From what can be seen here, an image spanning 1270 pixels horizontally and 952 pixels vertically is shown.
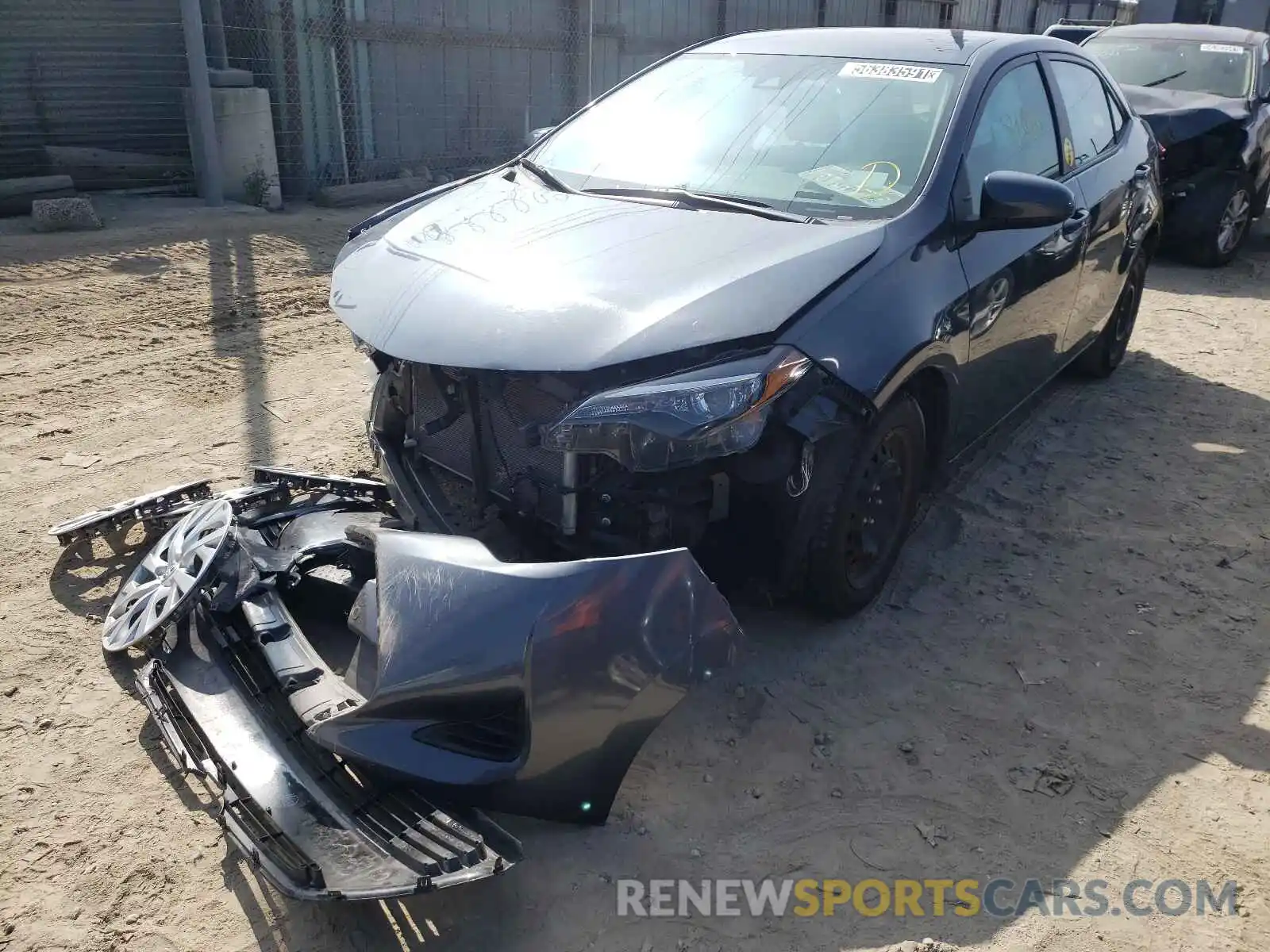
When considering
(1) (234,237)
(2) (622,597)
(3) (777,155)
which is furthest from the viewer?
(1) (234,237)

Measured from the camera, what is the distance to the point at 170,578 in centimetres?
298

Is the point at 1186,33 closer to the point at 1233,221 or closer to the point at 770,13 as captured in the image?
the point at 1233,221

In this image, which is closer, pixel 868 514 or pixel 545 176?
pixel 868 514

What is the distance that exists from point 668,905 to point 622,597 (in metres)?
0.75

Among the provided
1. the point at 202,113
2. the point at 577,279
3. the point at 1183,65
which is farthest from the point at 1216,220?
the point at 202,113

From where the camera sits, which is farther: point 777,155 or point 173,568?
point 777,155

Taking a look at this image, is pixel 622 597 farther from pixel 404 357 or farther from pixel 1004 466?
pixel 1004 466

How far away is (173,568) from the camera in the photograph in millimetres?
3020

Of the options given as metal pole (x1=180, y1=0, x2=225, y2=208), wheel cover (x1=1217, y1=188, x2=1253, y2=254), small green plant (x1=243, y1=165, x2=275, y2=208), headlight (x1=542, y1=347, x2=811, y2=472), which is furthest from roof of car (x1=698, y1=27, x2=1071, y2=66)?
small green plant (x1=243, y1=165, x2=275, y2=208)

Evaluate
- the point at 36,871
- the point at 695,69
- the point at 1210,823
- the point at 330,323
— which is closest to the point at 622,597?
the point at 36,871

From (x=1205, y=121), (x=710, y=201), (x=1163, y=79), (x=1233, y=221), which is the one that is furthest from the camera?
(x=1163, y=79)

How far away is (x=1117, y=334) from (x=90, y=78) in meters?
8.75

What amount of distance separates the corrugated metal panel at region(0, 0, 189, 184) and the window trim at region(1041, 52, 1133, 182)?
8.00 m

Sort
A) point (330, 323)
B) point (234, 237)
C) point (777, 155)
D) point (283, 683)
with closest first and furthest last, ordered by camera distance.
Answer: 1. point (283, 683)
2. point (777, 155)
3. point (330, 323)
4. point (234, 237)
